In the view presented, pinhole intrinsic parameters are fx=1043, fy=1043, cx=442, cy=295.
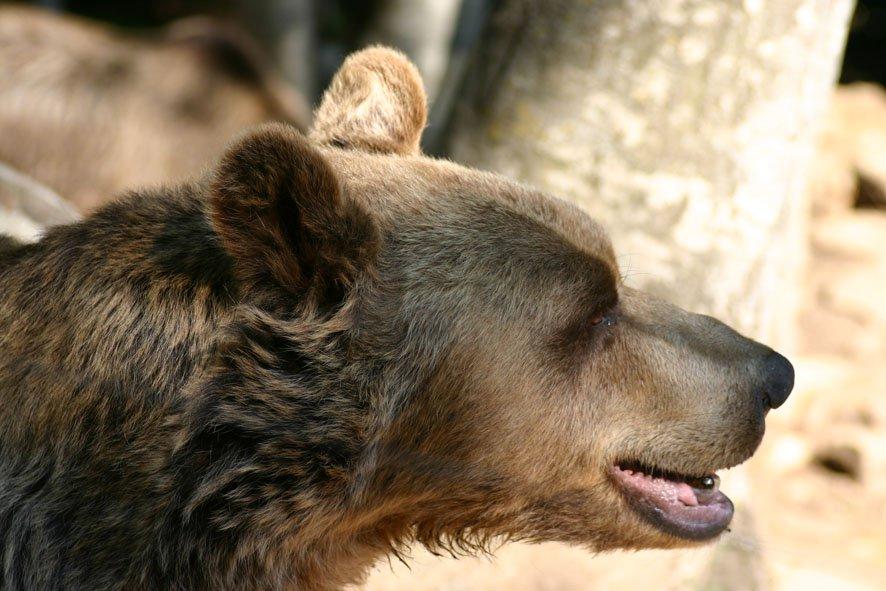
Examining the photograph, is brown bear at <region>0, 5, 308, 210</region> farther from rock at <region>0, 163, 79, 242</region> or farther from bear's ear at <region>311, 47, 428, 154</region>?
bear's ear at <region>311, 47, 428, 154</region>

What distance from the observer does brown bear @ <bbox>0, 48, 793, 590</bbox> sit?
105 inches

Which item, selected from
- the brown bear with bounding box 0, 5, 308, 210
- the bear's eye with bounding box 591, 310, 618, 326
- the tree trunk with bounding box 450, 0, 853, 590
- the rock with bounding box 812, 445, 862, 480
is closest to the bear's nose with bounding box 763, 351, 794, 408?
the bear's eye with bounding box 591, 310, 618, 326

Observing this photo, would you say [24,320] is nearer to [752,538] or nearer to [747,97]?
[747,97]

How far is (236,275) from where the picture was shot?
2693 millimetres

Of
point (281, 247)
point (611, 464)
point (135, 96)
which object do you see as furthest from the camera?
point (135, 96)

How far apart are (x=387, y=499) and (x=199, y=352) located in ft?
2.20

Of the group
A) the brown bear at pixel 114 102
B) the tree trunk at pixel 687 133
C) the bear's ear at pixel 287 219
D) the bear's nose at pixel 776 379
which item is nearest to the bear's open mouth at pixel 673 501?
the bear's nose at pixel 776 379

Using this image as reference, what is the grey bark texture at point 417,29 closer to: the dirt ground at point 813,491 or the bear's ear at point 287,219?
the dirt ground at point 813,491

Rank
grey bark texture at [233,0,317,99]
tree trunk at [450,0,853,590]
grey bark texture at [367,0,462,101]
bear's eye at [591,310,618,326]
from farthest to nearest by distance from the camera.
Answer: grey bark texture at [233,0,317,99]
grey bark texture at [367,0,462,101]
tree trunk at [450,0,853,590]
bear's eye at [591,310,618,326]

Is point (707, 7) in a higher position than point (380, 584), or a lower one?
higher

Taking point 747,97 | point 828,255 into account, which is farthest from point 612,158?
point 828,255

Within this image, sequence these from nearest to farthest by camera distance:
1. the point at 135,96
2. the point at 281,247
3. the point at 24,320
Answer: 1. the point at 281,247
2. the point at 24,320
3. the point at 135,96

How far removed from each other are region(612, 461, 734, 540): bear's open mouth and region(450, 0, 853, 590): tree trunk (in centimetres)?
146

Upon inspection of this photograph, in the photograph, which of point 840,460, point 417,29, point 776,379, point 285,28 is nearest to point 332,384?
point 776,379
